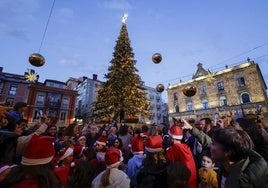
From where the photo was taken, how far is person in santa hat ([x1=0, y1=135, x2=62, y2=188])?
151 cm

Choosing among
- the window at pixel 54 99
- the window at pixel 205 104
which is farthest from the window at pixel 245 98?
the window at pixel 54 99

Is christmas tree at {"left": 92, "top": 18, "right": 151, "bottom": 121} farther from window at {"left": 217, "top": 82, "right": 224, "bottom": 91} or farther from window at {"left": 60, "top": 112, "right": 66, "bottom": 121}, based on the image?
window at {"left": 217, "top": 82, "right": 224, "bottom": 91}

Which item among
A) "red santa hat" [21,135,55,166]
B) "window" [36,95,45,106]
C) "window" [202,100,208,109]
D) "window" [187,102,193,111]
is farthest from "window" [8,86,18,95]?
"window" [202,100,208,109]

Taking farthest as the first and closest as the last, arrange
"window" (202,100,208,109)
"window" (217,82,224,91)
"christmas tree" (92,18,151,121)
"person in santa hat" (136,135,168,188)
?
"window" (202,100,208,109) < "window" (217,82,224,91) < "christmas tree" (92,18,151,121) < "person in santa hat" (136,135,168,188)

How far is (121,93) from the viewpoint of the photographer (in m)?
16.8

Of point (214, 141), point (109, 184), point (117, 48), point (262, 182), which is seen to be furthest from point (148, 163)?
point (117, 48)

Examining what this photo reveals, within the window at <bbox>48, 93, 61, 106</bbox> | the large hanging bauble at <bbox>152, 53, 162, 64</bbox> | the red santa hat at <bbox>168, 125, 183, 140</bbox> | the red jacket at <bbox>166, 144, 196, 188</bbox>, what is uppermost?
the window at <bbox>48, 93, 61, 106</bbox>

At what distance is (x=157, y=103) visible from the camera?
58.8m

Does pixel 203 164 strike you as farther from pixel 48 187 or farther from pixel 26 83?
pixel 26 83

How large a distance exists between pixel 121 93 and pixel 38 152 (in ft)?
49.8

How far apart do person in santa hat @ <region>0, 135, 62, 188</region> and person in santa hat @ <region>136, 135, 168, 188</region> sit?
1.64 m

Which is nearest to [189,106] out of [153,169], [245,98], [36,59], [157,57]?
[245,98]

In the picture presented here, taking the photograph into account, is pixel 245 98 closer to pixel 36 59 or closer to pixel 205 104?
pixel 205 104

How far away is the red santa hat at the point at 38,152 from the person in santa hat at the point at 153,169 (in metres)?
1.79
